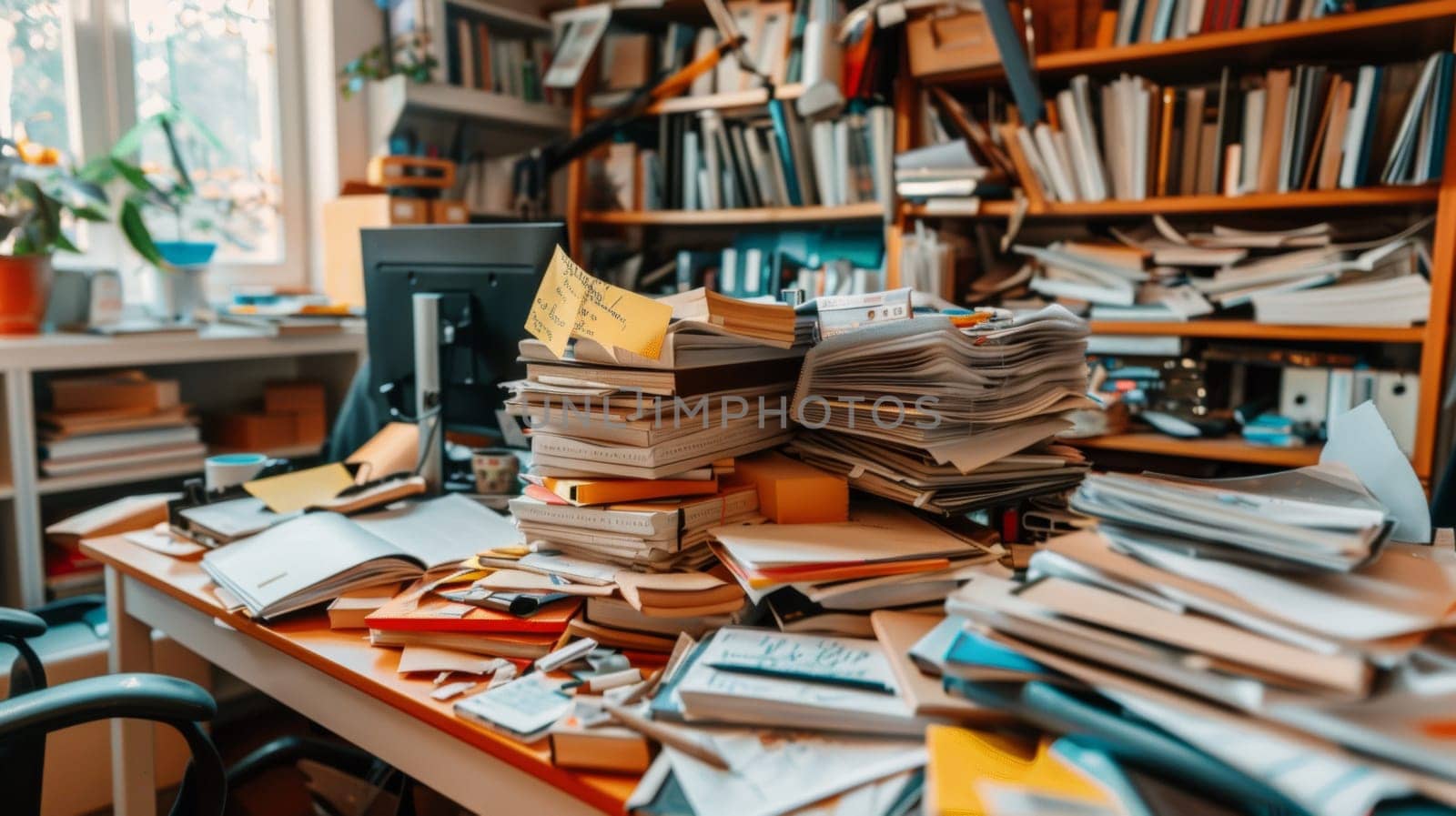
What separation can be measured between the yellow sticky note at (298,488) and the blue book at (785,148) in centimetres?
175

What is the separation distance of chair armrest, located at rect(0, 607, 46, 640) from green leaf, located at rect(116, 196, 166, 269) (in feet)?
4.44

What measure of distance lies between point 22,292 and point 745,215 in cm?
183

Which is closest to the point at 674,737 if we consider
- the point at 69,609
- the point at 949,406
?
the point at 949,406

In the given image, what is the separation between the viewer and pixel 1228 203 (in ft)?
7.27

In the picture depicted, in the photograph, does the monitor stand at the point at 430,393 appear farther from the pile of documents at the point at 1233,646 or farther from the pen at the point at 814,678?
the pile of documents at the point at 1233,646

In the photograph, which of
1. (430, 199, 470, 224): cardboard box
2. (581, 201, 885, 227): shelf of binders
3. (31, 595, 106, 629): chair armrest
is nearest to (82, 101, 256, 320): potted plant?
(430, 199, 470, 224): cardboard box

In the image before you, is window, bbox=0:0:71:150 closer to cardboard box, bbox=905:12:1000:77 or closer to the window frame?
the window frame

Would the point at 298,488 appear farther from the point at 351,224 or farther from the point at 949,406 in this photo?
the point at 351,224

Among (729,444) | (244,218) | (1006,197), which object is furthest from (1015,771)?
(244,218)

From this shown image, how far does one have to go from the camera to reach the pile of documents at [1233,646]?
0.58 m

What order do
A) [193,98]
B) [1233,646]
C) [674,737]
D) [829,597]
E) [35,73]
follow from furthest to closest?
[193,98]
[35,73]
[829,597]
[674,737]
[1233,646]

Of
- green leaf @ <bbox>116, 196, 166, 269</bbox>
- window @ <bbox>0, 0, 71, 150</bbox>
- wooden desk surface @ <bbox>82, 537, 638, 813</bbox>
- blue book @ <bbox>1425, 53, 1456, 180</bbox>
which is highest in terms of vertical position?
window @ <bbox>0, 0, 71, 150</bbox>

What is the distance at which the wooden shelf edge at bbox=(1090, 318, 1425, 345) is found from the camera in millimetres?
2041

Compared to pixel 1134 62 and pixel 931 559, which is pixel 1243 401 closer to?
pixel 1134 62
